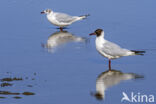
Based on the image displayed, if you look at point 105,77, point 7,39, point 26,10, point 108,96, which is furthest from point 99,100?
point 26,10

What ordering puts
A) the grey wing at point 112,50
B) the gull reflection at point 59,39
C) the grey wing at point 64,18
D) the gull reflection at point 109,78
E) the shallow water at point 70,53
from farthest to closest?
the grey wing at point 64,18, the gull reflection at point 59,39, the grey wing at point 112,50, the gull reflection at point 109,78, the shallow water at point 70,53

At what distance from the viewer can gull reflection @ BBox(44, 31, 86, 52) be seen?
48.5 ft

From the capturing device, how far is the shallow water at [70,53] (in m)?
10.3

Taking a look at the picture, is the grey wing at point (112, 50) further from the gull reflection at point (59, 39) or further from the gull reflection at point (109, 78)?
the gull reflection at point (59, 39)

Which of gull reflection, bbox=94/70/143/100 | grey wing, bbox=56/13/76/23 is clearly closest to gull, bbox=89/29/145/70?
gull reflection, bbox=94/70/143/100

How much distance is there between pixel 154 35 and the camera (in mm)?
15438

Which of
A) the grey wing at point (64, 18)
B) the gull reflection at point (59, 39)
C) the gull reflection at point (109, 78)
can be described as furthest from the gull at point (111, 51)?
the grey wing at point (64, 18)

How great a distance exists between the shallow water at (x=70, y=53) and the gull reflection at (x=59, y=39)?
0.51 ft

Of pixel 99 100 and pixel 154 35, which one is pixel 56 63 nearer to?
pixel 99 100

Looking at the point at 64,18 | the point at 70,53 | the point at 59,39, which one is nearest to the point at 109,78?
the point at 70,53

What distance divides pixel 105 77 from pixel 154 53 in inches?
99.9

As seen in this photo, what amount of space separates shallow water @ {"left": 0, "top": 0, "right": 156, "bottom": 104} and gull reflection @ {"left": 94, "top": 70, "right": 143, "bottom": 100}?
0.39 feet

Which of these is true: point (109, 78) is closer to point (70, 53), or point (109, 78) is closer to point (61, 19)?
point (70, 53)

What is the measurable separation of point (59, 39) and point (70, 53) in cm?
232
